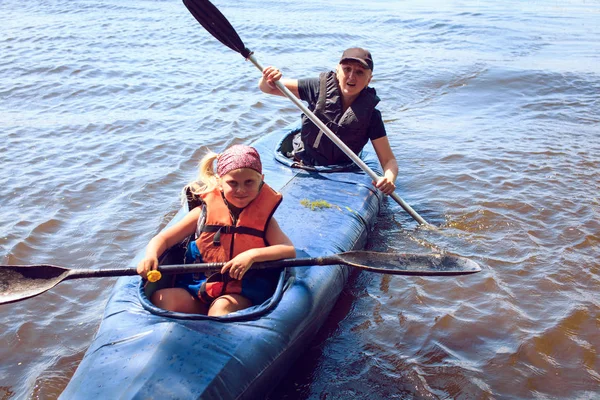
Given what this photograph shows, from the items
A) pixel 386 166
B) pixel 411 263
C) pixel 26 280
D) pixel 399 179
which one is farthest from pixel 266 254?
pixel 399 179

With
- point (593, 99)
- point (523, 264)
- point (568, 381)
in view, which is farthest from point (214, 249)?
point (593, 99)

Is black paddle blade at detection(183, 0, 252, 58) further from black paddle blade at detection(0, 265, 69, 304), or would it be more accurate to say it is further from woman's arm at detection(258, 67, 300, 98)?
black paddle blade at detection(0, 265, 69, 304)

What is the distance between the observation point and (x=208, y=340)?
2.61m

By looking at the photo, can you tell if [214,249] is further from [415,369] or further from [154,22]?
[154,22]

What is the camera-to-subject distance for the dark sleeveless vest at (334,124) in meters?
4.54

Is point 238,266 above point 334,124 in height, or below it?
below

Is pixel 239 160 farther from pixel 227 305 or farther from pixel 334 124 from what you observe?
pixel 334 124

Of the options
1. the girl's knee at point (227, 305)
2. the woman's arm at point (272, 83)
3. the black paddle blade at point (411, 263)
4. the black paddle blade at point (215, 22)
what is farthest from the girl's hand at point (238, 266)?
the black paddle blade at point (215, 22)

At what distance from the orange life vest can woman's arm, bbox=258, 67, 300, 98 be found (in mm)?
1531

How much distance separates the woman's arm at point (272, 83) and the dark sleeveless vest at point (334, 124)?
9.8 inches

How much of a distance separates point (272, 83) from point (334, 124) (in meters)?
0.56

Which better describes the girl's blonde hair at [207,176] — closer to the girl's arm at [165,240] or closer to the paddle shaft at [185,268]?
the girl's arm at [165,240]

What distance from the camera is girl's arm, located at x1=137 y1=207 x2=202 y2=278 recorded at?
285 centimetres

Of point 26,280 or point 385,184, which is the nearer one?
point 26,280
